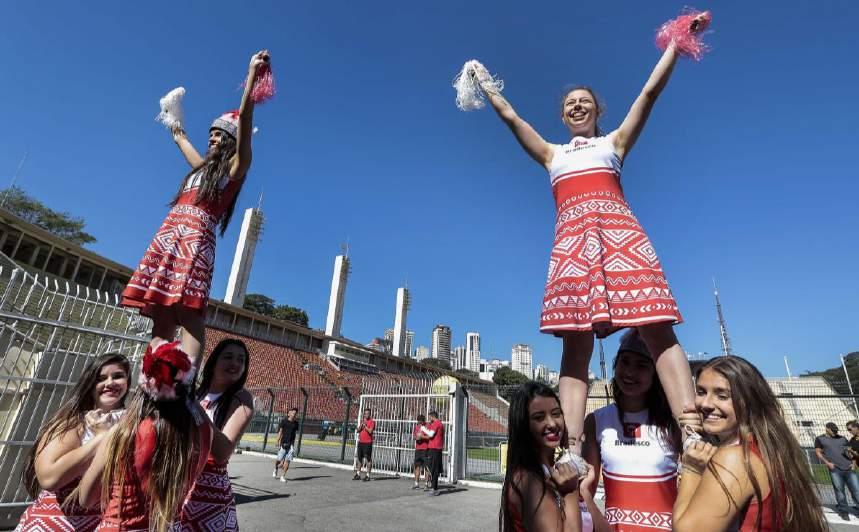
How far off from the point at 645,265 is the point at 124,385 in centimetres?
264

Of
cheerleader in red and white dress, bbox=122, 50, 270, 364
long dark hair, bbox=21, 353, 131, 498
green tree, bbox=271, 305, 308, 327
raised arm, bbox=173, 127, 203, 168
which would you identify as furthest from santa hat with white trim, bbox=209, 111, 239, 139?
green tree, bbox=271, 305, 308, 327

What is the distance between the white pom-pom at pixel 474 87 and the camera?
2.42 m

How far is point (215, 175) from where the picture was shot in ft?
8.29

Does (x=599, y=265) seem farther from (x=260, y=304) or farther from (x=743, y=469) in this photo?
(x=260, y=304)

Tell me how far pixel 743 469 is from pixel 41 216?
191ft

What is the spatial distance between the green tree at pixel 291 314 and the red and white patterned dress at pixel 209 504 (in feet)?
218

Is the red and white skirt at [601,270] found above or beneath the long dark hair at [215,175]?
beneath

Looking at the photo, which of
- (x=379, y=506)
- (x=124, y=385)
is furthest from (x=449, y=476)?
(x=124, y=385)

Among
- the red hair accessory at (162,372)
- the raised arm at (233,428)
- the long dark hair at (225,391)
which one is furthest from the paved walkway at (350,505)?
the red hair accessory at (162,372)

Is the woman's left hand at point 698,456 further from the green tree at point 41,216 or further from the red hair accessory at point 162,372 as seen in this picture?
the green tree at point 41,216

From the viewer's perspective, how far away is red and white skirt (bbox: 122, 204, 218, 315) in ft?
7.06

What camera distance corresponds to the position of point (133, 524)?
1.64m

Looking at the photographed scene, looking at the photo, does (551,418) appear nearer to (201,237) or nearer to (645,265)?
(645,265)

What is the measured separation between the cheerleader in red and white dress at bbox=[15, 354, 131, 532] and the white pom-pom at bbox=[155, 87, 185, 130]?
1.90 metres
